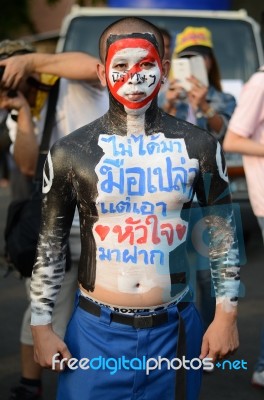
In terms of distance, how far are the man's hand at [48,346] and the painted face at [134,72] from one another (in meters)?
0.76

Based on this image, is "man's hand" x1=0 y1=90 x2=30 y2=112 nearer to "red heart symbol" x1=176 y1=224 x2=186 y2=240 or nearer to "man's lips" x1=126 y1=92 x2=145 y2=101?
"man's lips" x1=126 y1=92 x2=145 y2=101

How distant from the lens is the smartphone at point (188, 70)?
5.23 metres

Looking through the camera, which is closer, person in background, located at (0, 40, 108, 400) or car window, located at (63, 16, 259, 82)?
person in background, located at (0, 40, 108, 400)

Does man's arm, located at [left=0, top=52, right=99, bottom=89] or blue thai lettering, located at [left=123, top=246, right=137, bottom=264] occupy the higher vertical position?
man's arm, located at [left=0, top=52, right=99, bottom=89]

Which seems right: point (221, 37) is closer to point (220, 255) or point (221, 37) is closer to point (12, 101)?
point (12, 101)

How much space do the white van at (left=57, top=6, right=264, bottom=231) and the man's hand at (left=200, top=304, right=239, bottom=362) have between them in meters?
5.80

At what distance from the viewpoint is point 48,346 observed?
280 centimetres

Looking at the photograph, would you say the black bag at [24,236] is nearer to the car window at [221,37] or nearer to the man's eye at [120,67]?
the man's eye at [120,67]

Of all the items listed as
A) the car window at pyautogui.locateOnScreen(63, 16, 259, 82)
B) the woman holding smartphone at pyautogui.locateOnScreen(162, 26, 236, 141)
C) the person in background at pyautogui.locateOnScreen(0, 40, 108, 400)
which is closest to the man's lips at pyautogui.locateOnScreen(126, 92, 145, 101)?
the person in background at pyautogui.locateOnScreen(0, 40, 108, 400)

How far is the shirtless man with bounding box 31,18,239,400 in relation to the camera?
9.04ft

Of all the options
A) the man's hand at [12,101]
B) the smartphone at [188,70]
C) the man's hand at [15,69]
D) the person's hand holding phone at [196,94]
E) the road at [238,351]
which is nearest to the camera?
the man's hand at [15,69]

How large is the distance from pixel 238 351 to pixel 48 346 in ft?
9.79

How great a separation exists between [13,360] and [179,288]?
9.36 ft

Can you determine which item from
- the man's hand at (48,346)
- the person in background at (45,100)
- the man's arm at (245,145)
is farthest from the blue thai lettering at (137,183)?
the man's arm at (245,145)
